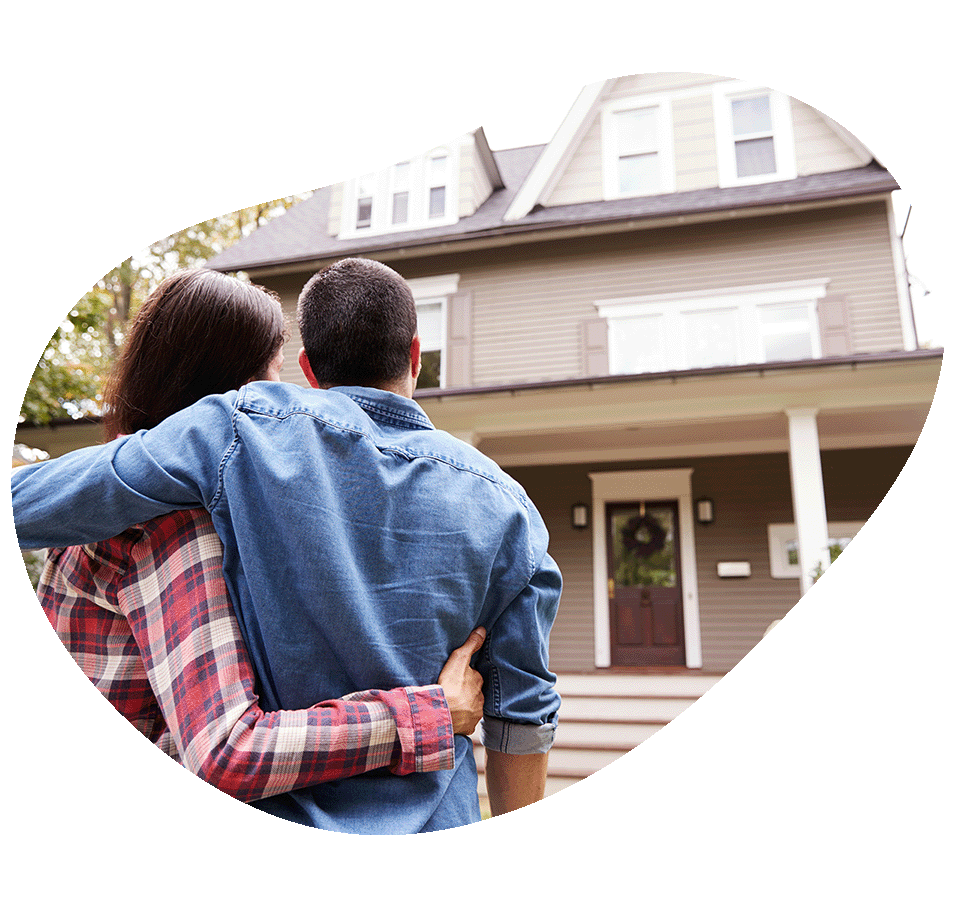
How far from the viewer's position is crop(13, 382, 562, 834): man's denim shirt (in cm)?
70

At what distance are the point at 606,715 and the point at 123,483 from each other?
16.5 ft

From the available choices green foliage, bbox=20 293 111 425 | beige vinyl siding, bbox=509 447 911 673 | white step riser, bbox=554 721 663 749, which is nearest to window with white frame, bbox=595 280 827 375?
A: beige vinyl siding, bbox=509 447 911 673

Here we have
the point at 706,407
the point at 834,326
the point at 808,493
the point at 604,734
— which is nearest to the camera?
the point at 604,734

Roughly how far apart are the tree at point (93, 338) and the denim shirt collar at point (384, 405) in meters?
2.78

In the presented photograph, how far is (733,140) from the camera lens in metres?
7.23

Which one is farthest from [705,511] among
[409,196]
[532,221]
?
[409,196]

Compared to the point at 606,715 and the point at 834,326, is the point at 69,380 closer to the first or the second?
the point at 606,715

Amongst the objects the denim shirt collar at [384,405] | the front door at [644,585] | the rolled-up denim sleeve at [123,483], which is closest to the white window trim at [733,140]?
the front door at [644,585]

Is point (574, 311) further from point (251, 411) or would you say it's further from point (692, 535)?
point (251, 411)

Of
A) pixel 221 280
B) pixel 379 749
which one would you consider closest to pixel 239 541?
pixel 379 749

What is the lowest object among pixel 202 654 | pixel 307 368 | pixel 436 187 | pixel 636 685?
pixel 636 685

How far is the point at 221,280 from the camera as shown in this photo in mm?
897

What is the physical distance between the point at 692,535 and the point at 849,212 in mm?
3313

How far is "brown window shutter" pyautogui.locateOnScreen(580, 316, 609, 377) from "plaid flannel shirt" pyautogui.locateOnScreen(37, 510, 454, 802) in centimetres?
656
